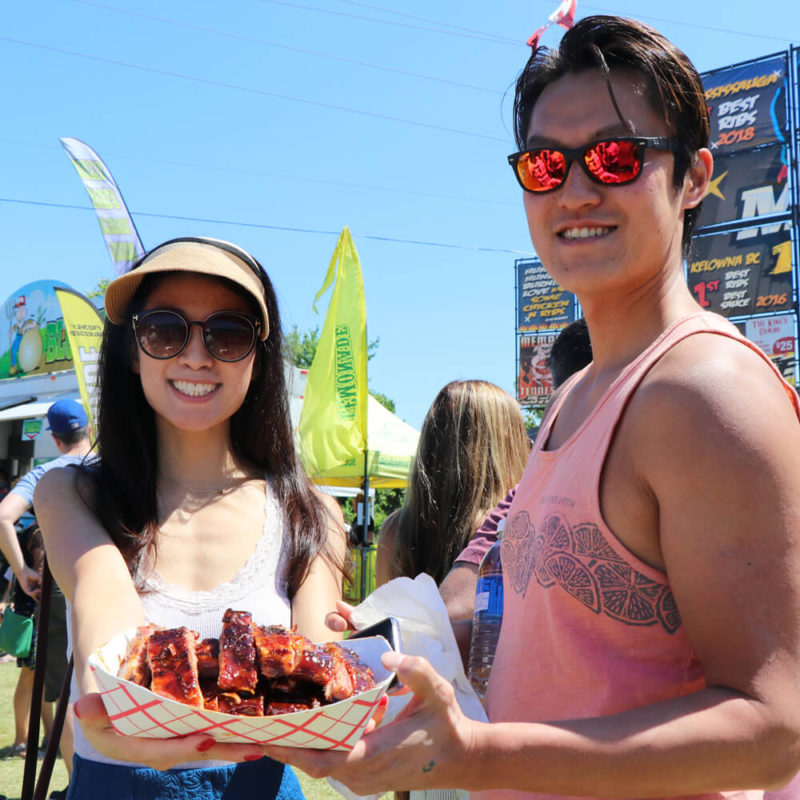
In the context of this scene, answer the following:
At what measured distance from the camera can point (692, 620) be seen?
3.74ft

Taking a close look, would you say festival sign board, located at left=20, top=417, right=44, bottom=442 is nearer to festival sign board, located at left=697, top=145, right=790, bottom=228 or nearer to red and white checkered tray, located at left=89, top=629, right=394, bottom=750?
festival sign board, located at left=697, top=145, right=790, bottom=228

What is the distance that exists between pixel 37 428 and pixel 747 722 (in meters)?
17.9

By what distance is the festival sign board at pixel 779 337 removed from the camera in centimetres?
1972

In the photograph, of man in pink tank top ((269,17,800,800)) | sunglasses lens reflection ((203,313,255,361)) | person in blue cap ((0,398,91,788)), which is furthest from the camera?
person in blue cap ((0,398,91,788))

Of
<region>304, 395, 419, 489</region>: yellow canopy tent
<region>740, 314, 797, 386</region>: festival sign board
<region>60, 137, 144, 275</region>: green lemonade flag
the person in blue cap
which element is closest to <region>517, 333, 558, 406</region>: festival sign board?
<region>740, 314, 797, 386</region>: festival sign board

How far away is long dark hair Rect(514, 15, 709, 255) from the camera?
146 centimetres

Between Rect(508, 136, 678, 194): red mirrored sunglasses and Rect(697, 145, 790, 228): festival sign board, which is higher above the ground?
Rect(697, 145, 790, 228): festival sign board

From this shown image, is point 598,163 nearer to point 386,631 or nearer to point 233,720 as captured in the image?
point 386,631

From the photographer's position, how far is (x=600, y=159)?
1462 mm

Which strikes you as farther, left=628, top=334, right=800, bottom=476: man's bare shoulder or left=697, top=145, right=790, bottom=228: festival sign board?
left=697, top=145, right=790, bottom=228: festival sign board

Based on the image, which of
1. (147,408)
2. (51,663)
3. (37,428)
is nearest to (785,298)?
(37,428)

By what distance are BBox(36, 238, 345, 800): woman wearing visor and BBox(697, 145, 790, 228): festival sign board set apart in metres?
18.8

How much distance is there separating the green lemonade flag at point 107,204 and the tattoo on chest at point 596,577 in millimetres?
8154

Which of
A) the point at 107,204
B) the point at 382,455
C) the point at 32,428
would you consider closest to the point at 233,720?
the point at 107,204
